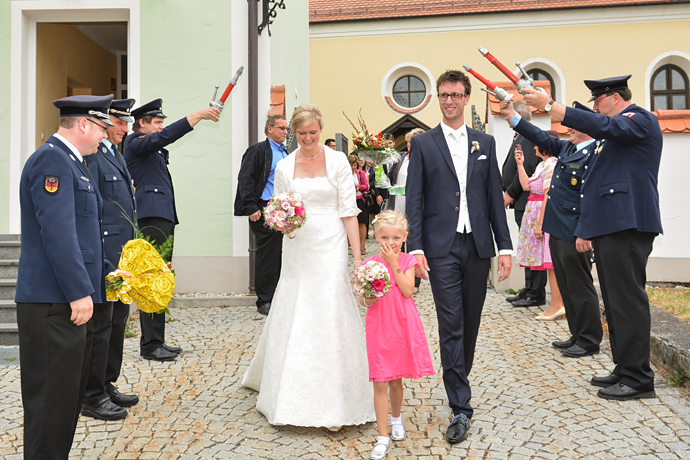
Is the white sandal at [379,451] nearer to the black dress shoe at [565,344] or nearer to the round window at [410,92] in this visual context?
the black dress shoe at [565,344]

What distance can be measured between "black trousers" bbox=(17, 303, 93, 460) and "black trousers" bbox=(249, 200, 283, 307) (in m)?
4.67

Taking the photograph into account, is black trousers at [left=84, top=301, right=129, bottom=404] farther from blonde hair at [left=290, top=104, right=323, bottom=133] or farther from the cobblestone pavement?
blonde hair at [left=290, top=104, right=323, bottom=133]

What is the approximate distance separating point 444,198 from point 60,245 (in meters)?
2.43

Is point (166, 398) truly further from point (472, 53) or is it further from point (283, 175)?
point (472, 53)

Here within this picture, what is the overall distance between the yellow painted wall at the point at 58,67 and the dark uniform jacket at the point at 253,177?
11.2 ft

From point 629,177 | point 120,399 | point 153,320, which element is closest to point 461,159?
point 629,177

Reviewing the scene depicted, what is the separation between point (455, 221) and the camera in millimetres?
4125

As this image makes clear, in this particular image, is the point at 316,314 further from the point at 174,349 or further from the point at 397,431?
the point at 174,349

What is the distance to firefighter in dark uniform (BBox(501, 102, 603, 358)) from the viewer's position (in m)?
5.83

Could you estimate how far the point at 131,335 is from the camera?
682cm

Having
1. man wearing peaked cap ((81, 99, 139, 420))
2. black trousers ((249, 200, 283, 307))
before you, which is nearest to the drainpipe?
black trousers ((249, 200, 283, 307))

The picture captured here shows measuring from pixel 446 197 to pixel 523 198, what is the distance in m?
4.30

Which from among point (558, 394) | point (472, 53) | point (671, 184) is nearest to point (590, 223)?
point (558, 394)

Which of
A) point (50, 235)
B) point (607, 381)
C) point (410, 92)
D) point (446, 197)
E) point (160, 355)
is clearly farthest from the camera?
point (410, 92)
